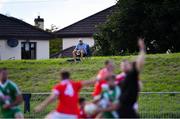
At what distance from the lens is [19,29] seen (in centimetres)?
6450

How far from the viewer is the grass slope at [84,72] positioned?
32.0 metres

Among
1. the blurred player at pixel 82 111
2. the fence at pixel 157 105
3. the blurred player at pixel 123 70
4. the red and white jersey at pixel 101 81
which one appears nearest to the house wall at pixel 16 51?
the fence at pixel 157 105

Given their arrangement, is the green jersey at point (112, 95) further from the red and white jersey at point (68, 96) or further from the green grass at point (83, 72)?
the green grass at point (83, 72)

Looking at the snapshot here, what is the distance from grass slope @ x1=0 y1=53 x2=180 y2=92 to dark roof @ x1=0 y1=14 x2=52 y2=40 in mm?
25074

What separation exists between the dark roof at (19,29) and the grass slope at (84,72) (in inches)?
987

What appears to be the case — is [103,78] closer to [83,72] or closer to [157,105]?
[157,105]

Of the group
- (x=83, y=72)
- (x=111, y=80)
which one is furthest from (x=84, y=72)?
(x=111, y=80)

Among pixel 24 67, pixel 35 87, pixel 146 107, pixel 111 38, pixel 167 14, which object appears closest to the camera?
pixel 146 107

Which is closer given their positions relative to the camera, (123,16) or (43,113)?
(43,113)

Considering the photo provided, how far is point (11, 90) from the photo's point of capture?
697 inches

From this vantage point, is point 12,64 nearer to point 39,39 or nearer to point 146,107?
point 146,107

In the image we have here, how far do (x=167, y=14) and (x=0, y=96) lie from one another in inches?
1097

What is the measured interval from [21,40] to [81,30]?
389 inches

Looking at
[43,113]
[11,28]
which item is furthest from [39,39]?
[43,113]
